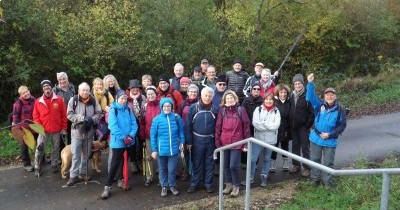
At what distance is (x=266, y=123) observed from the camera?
7402 millimetres

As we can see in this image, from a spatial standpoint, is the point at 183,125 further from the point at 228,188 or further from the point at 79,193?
the point at 79,193

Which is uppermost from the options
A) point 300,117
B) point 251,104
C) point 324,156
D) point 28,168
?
point 251,104

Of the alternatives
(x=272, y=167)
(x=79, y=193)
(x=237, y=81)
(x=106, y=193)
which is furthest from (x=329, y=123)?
(x=79, y=193)

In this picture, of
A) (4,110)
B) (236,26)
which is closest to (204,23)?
(236,26)

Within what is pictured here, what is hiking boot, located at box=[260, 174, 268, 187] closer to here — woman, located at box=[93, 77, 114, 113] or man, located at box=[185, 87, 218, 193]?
man, located at box=[185, 87, 218, 193]

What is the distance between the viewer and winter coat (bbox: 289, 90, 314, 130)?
7.75 m

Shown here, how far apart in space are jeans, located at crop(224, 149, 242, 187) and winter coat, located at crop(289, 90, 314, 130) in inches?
52.9

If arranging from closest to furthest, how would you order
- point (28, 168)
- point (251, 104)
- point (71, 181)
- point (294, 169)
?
point (71, 181), point (251, 104), point (294, 169), point (28, 168)

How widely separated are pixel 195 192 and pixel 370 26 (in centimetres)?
1389

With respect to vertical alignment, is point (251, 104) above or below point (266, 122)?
above

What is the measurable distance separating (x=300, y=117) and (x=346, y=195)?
5.25 feet

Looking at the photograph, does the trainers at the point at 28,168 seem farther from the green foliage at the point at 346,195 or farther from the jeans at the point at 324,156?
the jeans at the point at 324,156

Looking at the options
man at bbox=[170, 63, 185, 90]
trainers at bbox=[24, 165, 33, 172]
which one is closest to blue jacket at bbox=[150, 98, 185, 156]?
man at bbox=[170, 63, 185, 90]

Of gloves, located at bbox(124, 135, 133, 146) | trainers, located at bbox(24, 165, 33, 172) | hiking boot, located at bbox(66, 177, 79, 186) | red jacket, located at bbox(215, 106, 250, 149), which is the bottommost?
hiking boot, located at bbox(66, 177, 79, 186)
